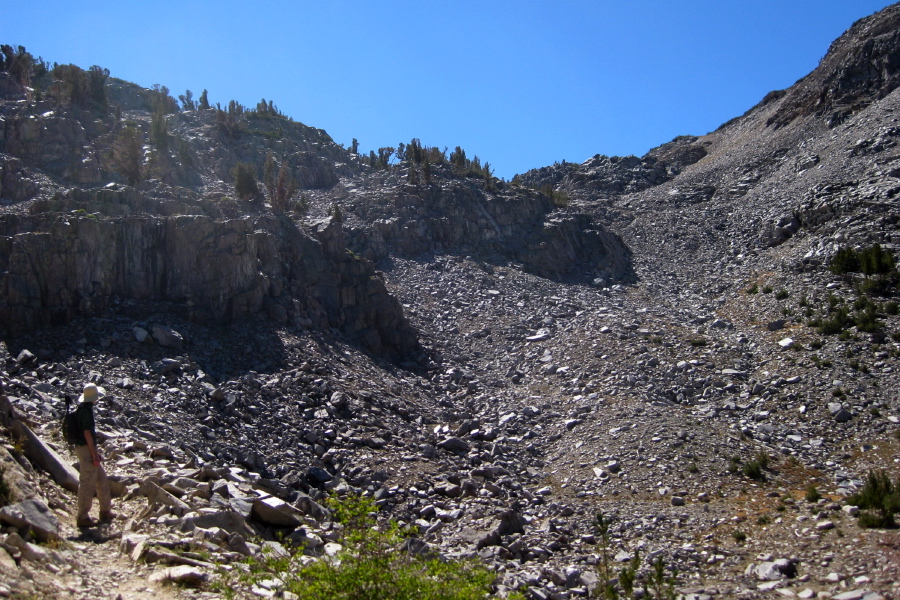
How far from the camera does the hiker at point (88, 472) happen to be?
830 cm

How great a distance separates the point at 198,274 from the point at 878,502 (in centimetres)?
1832

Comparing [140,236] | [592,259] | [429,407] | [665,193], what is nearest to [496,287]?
[592,259]

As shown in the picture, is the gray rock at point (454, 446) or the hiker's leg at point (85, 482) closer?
the hiker's leg at point (85, 482)

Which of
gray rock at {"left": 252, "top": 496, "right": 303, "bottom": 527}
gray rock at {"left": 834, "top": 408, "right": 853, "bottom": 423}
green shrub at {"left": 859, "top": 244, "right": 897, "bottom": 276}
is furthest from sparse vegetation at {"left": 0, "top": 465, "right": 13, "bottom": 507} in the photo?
green shrub at {"left": 859, "top": 244, "right": 897, "bottom": 276}

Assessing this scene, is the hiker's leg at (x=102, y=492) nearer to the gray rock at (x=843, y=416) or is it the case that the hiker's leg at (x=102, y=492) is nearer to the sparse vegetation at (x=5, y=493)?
the sparse vegetation at (x=5, y=493)

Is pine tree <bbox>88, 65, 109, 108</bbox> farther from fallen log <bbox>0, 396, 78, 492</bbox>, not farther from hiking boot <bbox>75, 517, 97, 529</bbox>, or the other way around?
hiking boot <bbox>75, 517, 97, 529</bbox>

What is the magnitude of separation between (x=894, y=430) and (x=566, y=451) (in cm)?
786

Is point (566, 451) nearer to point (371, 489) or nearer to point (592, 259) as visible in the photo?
point (371, 489)

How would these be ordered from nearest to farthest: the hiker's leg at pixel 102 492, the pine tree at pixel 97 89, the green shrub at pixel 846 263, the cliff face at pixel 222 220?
1. the hiker's leg at pixel 102 492
2. the cliff face at pixel 222 220
3. the green shrub at pixel 846 263
4. the pine tree at pixel 97 89

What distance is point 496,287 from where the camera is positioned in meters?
29.5

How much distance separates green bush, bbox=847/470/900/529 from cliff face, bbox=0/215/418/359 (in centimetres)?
1457

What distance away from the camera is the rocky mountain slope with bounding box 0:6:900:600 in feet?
34.9

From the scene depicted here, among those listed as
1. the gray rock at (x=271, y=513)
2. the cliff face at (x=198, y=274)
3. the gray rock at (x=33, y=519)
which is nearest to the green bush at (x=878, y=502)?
the gray rock at (x=271, y=513)

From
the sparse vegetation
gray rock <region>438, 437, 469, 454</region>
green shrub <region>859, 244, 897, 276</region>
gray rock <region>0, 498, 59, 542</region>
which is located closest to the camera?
gray rock <region>0, 498, 59, 542</region>
